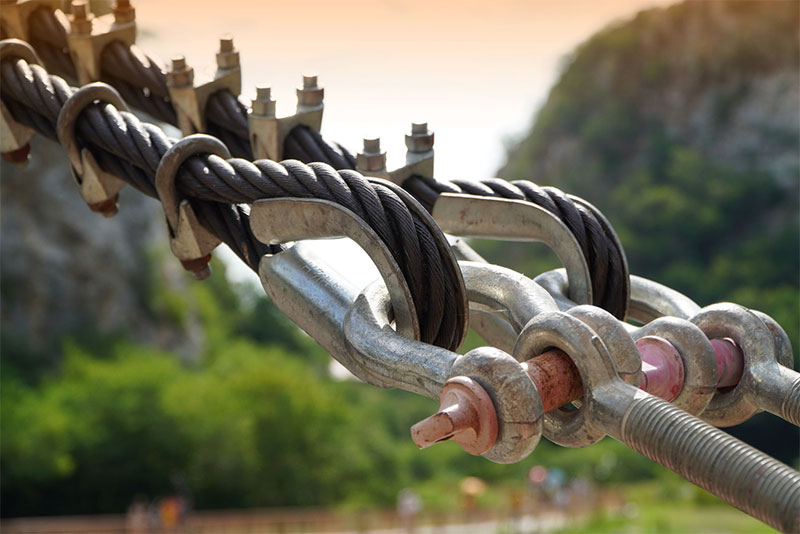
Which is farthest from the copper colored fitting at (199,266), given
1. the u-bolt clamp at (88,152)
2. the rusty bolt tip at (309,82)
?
the rusty bolt tip at (309,82)

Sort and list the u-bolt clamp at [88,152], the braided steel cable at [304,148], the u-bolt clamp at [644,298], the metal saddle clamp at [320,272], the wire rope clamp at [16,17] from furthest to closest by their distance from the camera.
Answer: the wire rope clamp at [16,17]
the u-bolt clamp at [88,152]
the braided steel cable at [304,148]
the u-bolt clamp at [644,298]
the metal saddle clamp at [320,272]

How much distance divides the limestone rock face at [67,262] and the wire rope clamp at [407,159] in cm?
2988

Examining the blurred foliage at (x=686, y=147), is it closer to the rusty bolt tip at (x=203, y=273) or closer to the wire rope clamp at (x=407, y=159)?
the wire rope clamp at (x=407, y=159)

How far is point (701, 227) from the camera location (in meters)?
53.2

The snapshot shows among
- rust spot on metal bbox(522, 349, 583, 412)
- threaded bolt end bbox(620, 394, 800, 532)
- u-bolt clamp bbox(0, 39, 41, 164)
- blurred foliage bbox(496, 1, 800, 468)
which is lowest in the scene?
blurred foliage bbox(496, 1, 800, 468)

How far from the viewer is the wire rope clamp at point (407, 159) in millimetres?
2582

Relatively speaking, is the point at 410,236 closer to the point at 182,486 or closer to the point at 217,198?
the point at 217,198

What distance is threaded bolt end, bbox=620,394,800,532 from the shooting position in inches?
51.6

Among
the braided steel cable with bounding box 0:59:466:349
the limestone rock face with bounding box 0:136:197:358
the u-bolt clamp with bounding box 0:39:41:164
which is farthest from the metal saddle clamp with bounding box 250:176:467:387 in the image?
the limestone rock face with bounding box 0:136:197:358

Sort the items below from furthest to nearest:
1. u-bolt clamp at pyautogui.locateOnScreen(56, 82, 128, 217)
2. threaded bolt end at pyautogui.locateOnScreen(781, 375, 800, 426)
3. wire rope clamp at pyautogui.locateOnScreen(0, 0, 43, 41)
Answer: wire rope clamp at pyautogui.locateOnScreen(0, 0, 43, 41) < u-bolt clamp at pyautogui.locateOnScreen(56, 82, 128, 217) < threaded bolt end at pyautogui.locateOnScreen(781, 375, 800, 426)

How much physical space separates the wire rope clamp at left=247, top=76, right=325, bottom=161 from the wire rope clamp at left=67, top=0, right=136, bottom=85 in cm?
64

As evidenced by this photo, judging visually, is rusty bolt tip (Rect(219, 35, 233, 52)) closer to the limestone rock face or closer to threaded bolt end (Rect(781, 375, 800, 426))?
threaded bolt end (Rect(781, 375, 800, 426))

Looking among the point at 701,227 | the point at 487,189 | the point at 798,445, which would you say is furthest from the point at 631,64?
the point at 487,189

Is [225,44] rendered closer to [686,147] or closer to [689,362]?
[689,362]
